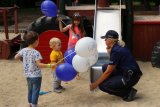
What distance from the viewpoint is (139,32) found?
9.31 m

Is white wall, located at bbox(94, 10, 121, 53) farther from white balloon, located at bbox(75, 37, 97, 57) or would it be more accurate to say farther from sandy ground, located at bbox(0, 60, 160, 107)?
white balloon, located at bbox(75, 37, 97, 57)

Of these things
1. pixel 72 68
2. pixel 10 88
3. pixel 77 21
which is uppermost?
pixel 77 21

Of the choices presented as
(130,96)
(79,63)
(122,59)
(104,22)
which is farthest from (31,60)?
(104,22)

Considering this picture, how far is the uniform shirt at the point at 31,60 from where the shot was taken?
18.1 ft

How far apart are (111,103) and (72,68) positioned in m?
0.80

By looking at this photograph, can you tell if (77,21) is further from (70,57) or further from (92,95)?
(92,95)

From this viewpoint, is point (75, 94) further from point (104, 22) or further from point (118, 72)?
point (104, 22)

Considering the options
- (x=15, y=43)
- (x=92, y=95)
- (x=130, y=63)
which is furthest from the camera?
(x=15, y=43)

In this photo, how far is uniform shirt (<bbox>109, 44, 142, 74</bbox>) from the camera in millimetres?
5980

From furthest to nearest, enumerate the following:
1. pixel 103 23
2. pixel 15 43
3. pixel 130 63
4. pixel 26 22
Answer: pixel 26 22
pixel 15 43
pixel 103 23
pixel 130 63

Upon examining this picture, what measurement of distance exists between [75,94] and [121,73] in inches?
37.6

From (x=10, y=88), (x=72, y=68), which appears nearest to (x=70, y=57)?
(x=72, y=68)

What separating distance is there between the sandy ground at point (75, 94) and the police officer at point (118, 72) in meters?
0.19

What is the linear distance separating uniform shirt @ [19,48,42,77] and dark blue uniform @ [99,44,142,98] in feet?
3.70
